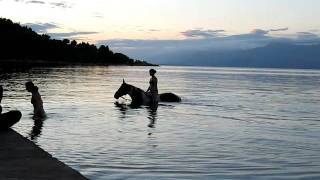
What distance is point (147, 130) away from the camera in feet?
68.5

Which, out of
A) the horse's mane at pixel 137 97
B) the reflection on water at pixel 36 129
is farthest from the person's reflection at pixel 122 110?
the reflection on water at pixel 36 129

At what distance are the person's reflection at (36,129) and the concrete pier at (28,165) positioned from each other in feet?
10.9

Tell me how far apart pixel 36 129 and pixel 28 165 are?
8.56 metres

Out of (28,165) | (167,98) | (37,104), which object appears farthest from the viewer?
(167,98)

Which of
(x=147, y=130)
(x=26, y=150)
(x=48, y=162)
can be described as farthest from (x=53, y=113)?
(x=48, y=162)

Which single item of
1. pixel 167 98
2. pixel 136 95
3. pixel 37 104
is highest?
pixel 37 104

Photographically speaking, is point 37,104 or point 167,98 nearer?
point 37,104

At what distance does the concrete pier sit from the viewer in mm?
10242

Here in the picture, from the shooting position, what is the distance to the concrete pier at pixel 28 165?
10.2 meters

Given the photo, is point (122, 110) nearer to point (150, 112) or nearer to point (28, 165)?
point (150, 112)

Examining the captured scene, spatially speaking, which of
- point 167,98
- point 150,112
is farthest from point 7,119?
point 167,98

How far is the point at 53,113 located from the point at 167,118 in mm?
6083

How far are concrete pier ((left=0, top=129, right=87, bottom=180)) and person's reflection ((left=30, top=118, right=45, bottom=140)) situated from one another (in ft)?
10.9

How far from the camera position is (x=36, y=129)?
1964 centimetres
